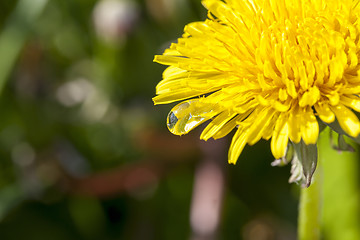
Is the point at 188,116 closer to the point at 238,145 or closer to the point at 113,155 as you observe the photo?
the point at 238,145

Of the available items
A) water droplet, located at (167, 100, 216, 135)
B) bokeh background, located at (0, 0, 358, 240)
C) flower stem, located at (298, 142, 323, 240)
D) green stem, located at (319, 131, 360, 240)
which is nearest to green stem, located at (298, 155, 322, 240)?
flower stem, located at (298, 142, 323, 240)

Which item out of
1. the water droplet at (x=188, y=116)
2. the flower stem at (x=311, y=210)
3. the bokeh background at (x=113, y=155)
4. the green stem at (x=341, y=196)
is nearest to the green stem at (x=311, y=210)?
the flower stem at (x=311, y=210)

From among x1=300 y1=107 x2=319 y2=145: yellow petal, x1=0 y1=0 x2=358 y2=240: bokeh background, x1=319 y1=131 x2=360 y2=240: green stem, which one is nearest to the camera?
x1=300 y1=107 x2=319 y2=145: yellow petal

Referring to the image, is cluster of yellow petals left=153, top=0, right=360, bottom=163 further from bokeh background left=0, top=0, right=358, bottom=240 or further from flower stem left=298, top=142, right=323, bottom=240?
bokeh background left=0, top=0, right=358, bottom=240

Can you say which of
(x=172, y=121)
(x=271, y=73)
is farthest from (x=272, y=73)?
Answer: (x=172, y=121)

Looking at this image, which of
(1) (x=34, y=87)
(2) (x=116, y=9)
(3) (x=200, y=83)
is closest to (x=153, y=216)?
(1) (x=34, y=87)

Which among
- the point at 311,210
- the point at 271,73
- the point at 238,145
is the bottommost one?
the point at 311,210

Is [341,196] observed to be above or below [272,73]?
below

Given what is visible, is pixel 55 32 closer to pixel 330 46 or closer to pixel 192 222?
pixel 192 222

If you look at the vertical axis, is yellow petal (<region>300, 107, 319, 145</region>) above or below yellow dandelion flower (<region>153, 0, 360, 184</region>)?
below
